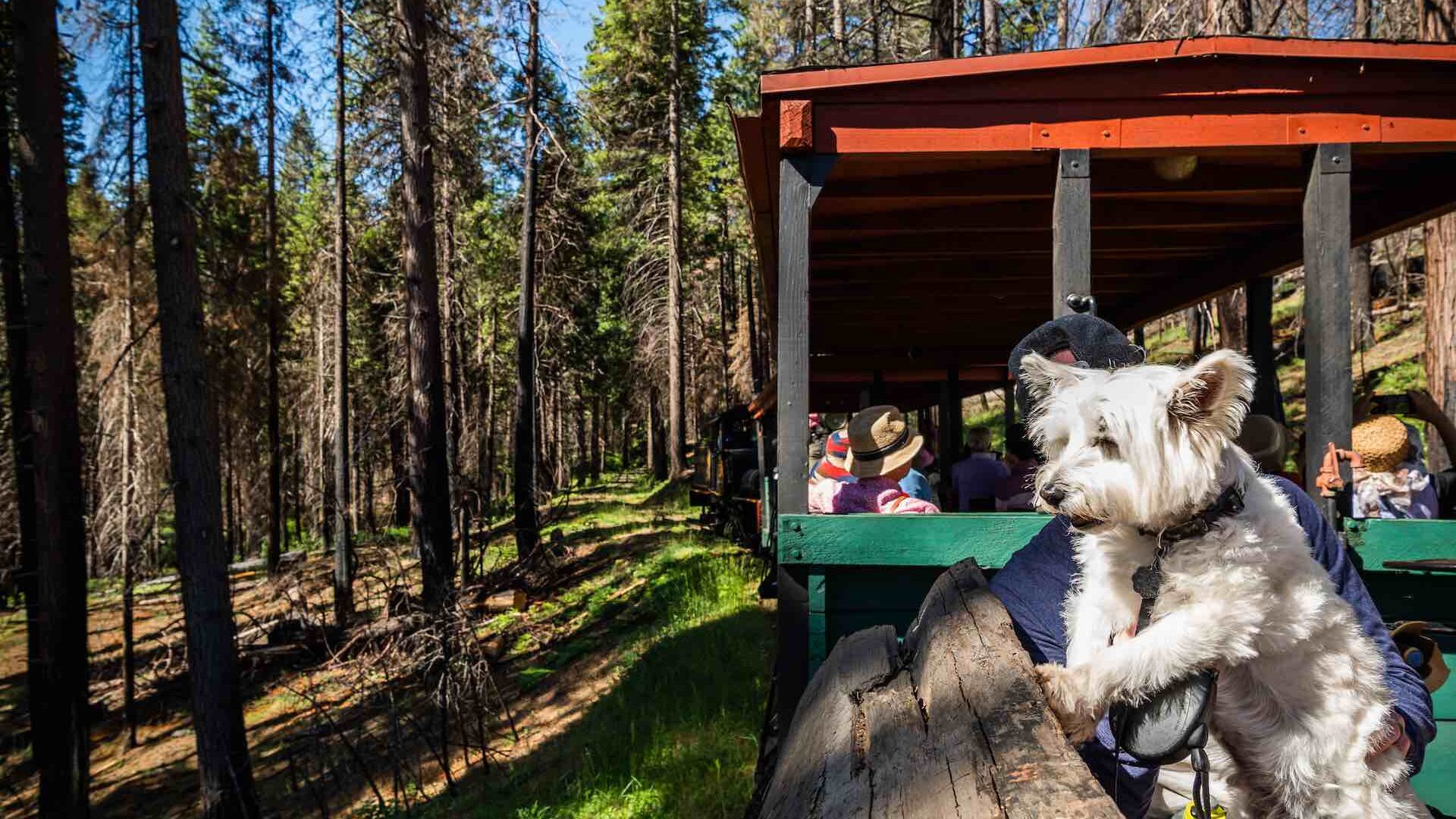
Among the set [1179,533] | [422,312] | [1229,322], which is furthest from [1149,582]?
[1229,322]

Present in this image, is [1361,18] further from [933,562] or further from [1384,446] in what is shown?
[933,562]

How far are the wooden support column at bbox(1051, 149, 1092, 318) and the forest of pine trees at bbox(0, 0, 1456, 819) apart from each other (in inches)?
97.8

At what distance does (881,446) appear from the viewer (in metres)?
5.85

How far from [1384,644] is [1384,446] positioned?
3.19 m

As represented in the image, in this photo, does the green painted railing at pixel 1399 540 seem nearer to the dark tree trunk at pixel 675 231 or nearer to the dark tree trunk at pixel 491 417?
the dark tree trunk at pixel 491 417

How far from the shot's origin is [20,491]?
46.6 ft

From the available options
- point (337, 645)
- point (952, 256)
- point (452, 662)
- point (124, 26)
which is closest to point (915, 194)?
point (952, 256)

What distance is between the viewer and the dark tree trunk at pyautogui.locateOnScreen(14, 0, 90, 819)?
395 inches

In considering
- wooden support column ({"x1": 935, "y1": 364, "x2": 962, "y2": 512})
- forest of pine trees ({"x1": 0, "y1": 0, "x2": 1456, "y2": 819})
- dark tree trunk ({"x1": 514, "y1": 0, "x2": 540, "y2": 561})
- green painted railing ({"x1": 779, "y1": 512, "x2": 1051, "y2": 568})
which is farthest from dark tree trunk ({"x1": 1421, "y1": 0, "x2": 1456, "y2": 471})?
dark tree trunk ({"x1": 514, "y1": 0, "x2": 540, "y2": 561})

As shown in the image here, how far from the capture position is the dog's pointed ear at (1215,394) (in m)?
1.92

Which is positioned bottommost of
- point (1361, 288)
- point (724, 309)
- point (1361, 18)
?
point (1361, 288)

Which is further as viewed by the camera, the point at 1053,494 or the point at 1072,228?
the point at 1072,228

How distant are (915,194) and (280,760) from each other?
36.0ft

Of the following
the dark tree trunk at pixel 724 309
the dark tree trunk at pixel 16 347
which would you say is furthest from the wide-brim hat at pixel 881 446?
the dark tree trunk at pixel 724 309
